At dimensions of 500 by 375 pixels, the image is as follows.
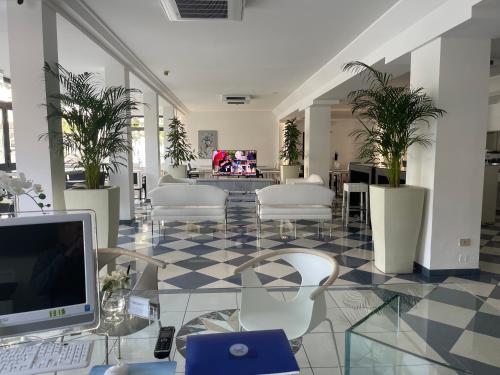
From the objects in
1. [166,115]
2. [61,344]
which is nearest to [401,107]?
[61,344]

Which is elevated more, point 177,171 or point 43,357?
point 177,171

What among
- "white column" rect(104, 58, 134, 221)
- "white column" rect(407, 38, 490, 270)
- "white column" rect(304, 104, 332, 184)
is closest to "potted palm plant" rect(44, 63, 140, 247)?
"white column" rect(104, 58, 134, 221)

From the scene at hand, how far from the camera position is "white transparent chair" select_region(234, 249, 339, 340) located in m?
2.12

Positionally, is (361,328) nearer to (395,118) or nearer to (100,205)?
(395,118)

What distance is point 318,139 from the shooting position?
30.4 ft

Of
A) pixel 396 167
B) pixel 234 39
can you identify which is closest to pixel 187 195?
pixel 234 39

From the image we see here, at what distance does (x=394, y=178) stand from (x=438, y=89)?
104 cm

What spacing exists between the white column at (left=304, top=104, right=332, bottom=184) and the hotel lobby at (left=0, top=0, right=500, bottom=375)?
2.92ft

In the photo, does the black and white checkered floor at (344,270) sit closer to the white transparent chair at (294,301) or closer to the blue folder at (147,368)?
the white transparent chair at (294,301)

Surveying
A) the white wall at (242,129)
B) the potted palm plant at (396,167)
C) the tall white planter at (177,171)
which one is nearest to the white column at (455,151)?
the potted palm plant at (396,167)

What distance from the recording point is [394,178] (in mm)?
4180

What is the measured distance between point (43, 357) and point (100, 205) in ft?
9.10

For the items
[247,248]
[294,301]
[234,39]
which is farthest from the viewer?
[234,39]

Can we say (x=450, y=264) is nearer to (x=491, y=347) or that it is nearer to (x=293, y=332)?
(x=491, y=347)
